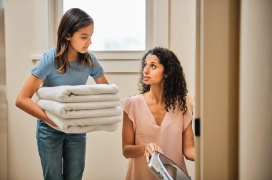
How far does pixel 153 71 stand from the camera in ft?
3.57

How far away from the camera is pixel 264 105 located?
50 cm

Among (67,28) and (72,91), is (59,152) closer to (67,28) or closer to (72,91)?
(72,91)

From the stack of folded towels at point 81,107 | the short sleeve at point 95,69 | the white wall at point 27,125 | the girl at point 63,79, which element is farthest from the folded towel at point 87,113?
the white wall at point 27,125

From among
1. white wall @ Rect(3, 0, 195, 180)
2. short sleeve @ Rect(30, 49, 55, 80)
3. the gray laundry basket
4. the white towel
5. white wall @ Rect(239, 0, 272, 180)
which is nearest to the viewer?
white wall @ Rect(239, 0, 272, 180)

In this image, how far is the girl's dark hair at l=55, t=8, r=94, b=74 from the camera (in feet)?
3.47

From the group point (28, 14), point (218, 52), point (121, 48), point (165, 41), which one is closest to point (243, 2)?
point (218, 52)

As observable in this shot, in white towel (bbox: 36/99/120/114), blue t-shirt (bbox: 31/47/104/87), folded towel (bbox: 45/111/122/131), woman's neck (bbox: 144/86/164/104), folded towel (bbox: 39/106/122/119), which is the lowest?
folded towel (bbox: 45/111/122/131)

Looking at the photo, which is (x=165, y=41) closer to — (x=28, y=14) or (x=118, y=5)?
(x=118, y=5)

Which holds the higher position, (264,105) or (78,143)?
(264,105)

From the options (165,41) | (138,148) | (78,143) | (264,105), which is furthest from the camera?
(165,41)

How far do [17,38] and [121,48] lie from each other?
A: 0.65m

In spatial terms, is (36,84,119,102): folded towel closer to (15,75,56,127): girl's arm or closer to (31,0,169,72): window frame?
(15,75,56,127): girl's arm

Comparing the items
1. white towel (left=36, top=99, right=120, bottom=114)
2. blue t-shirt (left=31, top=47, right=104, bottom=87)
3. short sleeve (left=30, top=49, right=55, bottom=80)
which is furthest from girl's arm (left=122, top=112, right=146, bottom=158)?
short sleeve (left=30, top=49, right=55, bottom=80)

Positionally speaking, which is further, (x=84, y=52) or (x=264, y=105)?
(x=84, y=52)
